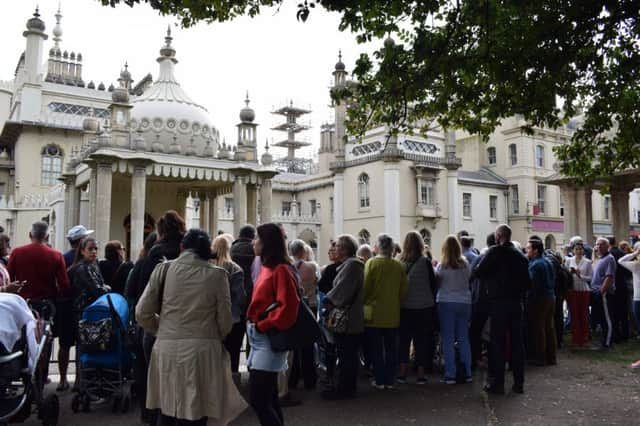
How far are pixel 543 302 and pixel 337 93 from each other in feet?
16.8

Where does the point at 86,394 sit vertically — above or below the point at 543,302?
below

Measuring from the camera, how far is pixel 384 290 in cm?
757

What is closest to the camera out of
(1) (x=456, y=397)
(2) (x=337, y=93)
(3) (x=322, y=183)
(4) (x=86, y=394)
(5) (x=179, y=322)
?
(5) (x=179, y=322)

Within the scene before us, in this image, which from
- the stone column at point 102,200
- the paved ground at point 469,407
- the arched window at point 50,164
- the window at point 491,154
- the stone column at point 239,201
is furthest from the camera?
the window at point 491,154

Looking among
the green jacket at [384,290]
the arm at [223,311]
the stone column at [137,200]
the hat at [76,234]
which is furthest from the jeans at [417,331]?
the stone column at [137,200]

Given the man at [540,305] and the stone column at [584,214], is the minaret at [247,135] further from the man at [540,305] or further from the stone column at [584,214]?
the stone column at [584,214]

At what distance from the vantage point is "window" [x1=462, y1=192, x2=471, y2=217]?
40312 mm

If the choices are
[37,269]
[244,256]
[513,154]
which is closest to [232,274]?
[244,256]

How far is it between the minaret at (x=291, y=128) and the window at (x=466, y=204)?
28.8 m

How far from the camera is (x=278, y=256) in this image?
5.02 metres

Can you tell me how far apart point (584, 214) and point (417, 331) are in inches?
859

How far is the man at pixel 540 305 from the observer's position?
912 cm

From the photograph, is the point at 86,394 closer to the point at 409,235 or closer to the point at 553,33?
the point at 409,235

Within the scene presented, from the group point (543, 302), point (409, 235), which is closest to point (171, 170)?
point (409, 235)
